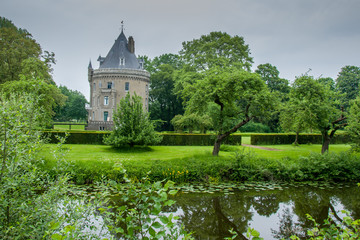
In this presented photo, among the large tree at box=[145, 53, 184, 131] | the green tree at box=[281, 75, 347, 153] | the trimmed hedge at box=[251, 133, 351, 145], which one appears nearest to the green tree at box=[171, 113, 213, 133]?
the trimmed hedge at box=[251, 133, 351, 145]

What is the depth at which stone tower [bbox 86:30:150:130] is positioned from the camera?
1647 inches

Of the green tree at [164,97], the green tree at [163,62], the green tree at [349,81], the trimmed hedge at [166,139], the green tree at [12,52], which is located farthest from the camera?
the green tree at [349,81]

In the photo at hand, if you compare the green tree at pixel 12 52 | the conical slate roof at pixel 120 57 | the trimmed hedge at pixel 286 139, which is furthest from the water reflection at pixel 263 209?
the conical slate roof at pixel 120 57

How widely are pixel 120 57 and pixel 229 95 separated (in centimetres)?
3192

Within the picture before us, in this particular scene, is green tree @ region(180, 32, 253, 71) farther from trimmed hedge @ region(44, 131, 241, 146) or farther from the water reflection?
the water reflection

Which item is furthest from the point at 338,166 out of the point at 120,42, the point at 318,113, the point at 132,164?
the point at 120,42

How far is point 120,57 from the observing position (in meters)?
42.8

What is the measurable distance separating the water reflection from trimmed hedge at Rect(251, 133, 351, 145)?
47.1 feet

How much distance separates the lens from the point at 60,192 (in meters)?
4.23

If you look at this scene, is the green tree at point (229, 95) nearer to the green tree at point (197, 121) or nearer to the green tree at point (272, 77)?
the green tree at point (197, 121)

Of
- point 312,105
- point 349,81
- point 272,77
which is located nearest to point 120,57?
point 272,77

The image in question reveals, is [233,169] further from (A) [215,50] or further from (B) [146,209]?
(A) [215,50]

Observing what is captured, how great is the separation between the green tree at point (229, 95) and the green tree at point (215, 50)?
2001 centimetres

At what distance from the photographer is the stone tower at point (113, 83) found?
4184 centimetres
